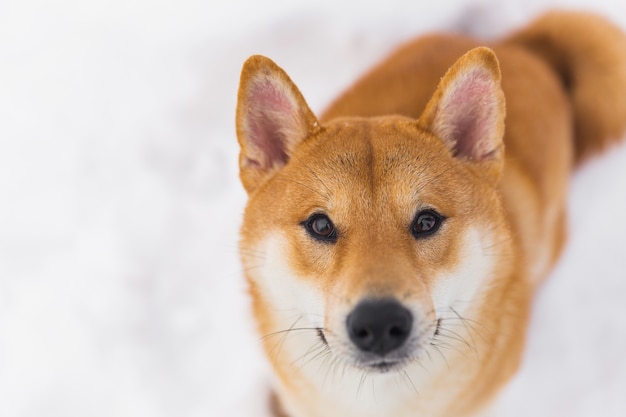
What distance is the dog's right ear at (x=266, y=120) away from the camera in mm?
2016

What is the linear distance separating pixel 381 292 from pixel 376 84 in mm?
1235

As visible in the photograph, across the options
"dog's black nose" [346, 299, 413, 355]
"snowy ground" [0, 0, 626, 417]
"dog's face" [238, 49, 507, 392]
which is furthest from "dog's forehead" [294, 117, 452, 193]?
"snowy ground" [0, 0, 626, 417]

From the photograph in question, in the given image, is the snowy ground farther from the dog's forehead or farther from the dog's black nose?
the dog's black nose

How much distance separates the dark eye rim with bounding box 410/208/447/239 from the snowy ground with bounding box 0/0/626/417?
877mm

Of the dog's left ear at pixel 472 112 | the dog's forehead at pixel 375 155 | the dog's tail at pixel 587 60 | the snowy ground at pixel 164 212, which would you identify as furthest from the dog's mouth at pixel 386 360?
the dog's tail at pixel 587 60

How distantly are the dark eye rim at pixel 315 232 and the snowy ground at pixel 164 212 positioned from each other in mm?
692

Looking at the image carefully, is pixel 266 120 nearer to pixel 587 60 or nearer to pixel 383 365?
pixel 383 365

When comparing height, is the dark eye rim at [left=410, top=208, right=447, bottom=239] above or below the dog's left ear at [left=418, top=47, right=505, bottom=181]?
below

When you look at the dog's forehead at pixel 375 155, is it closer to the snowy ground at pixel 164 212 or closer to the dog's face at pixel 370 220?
the dog's face at pixel 370 220

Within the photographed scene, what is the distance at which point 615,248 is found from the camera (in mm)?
3078

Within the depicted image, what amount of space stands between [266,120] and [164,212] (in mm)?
1105

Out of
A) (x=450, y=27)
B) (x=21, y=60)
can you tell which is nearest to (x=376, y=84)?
(x=450, y=27)

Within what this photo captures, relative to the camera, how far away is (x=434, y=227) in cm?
194

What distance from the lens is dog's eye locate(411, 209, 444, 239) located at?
1929 mm
